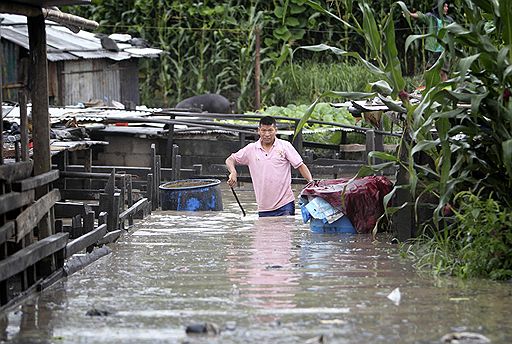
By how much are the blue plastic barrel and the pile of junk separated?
3409 millimetres

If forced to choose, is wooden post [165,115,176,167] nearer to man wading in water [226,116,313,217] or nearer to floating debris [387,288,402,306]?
man wading in water [226,116,313,217]

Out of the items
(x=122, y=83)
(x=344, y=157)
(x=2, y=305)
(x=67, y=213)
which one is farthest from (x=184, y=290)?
(x=122, y=83)

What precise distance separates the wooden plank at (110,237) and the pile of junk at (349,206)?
2.06 metres

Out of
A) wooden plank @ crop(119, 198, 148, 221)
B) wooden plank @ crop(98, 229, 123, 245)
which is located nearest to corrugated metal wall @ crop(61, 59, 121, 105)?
wooden plank @ crop(119, 198, 148, 221)

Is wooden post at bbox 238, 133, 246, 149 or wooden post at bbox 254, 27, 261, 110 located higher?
wooden post at bbox 254, 27, 261, 110

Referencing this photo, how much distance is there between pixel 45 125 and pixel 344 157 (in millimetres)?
12391

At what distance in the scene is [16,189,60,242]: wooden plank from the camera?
788cm

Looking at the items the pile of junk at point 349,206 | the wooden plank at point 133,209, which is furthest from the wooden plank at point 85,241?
the pile of junk at point 349,206

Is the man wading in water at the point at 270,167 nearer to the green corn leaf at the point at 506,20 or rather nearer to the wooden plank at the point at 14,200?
the green corn leaf at the point at 506,20

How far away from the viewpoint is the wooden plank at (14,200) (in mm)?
7551

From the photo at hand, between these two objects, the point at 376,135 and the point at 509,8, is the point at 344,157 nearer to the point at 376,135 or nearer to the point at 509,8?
the point at 376,135

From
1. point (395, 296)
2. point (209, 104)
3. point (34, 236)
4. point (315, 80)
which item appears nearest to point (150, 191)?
point (34, 236)

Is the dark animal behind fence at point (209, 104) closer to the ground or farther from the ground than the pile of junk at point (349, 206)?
farther from the ground

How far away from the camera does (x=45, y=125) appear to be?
29.8ft
